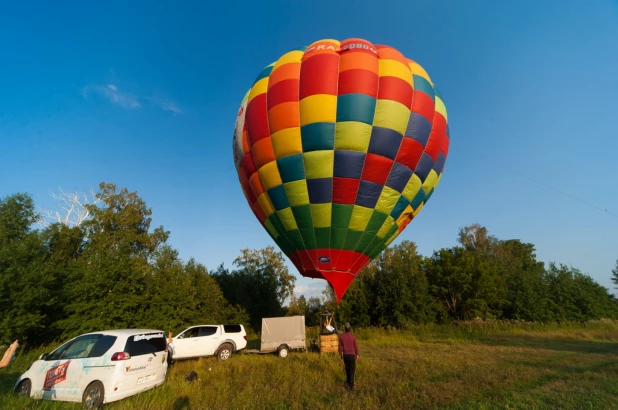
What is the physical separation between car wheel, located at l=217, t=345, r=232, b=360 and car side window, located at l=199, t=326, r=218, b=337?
0.79 m

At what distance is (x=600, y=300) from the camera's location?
1240 inches

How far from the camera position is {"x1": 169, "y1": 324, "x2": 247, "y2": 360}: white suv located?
41.8 feet

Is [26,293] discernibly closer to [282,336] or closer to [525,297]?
[282,336]

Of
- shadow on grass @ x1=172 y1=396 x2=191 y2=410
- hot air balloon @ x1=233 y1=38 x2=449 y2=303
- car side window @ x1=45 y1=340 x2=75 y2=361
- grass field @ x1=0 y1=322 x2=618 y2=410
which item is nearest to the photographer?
grass field @ x1=0 y1=322 x2=618 y2=410

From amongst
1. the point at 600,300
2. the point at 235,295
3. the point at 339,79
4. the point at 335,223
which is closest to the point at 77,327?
the point at 235,295

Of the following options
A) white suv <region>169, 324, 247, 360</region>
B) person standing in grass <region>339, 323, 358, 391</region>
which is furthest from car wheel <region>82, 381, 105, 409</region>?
white suv <region>169, 324, 247, 360</region>

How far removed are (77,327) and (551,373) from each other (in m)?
20.1

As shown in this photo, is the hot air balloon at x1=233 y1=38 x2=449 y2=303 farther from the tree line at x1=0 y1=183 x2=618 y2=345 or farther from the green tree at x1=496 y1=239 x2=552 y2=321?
the green tree at x1=496 y1=239 x2=552 y2=321

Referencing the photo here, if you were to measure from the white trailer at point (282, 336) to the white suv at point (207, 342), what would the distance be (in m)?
0.93

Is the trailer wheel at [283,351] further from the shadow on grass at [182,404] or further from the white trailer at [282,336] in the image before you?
the shadow on grass at [182,404]

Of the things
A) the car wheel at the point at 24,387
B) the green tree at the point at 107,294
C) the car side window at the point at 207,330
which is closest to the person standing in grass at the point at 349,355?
the car wheel at the point at 24,387

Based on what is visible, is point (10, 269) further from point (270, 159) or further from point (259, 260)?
point (259, 260)

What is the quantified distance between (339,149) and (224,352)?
33.6 ft

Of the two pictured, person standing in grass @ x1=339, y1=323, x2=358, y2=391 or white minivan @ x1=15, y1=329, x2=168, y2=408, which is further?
person standing in grass @ x1=339, y1=323, x2=358, y2=391
